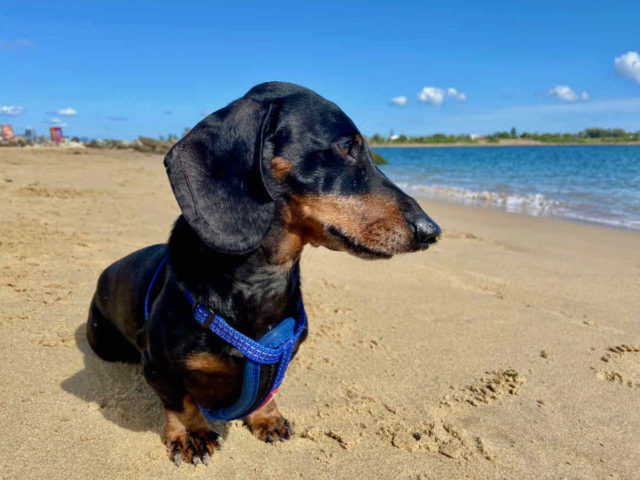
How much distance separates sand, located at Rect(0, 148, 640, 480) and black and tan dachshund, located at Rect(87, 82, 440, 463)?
53 cm

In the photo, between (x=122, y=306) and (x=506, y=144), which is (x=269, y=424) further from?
(x=506, y=144)


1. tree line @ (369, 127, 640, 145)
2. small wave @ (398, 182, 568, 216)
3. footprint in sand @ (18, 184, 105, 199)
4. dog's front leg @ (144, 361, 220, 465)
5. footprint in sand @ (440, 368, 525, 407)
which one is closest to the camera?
dog's front leg @ (144, 361, 220, 465)

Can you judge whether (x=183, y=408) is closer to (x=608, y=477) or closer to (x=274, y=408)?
(x=274, y=408)

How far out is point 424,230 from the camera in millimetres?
2035

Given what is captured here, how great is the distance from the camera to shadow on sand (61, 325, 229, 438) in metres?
2.61

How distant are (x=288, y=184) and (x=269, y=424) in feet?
4.48

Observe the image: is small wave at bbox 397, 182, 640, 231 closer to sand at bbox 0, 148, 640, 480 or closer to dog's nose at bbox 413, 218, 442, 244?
sand at bbox 0, 148, 640, 480

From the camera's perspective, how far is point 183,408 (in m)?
2.37

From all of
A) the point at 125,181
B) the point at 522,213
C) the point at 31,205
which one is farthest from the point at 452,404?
the point at 125,181

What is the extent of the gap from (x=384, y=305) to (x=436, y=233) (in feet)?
7.78

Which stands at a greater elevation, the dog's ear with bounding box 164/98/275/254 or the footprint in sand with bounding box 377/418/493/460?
the dog's ear with bounding box 164/98/275/254

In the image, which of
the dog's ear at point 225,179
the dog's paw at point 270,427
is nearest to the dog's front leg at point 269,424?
the dog's paw at point 270,427

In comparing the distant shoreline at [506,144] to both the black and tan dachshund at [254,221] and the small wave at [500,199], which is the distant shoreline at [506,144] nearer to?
the small wave at [500,199]

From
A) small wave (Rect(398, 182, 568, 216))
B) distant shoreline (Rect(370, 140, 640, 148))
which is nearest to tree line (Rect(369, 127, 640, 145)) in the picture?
distant shoreline (Rect(370, 140, 640, 148))
